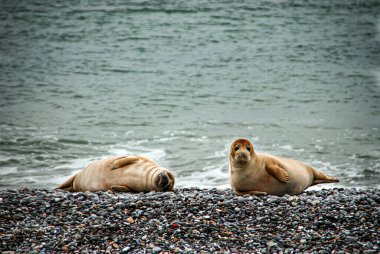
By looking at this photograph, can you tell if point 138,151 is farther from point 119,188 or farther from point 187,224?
point 187,224

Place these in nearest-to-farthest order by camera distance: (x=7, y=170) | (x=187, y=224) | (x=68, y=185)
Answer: (x=187, y=224) < (x=68, y=185) < (x=7, y=170)

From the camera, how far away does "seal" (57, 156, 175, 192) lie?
703 cm

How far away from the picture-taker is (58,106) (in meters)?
17.8

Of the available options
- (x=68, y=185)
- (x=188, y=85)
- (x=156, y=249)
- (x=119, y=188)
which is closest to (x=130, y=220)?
(x=156, y=249)

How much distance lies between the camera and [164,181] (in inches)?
274

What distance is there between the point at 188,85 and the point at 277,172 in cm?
1514

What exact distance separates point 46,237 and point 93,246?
52cm

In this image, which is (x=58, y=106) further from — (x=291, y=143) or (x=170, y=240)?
(x=170, y=240)

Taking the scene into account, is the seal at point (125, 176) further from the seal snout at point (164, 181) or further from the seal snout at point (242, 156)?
the seal snout at point (242, 156)

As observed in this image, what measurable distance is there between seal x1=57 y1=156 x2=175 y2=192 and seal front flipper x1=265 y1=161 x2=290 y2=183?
1.26 m

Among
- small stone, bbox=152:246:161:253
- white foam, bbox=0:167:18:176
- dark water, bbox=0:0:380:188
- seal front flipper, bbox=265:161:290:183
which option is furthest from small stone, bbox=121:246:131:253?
white foam, bbox=0:167:18:176

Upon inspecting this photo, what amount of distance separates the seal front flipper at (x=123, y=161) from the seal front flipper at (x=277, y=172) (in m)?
1.81

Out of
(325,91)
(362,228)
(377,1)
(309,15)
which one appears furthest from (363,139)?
(377,1)

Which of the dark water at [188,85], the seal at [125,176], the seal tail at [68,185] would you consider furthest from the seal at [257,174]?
the dark water at [188,85]
